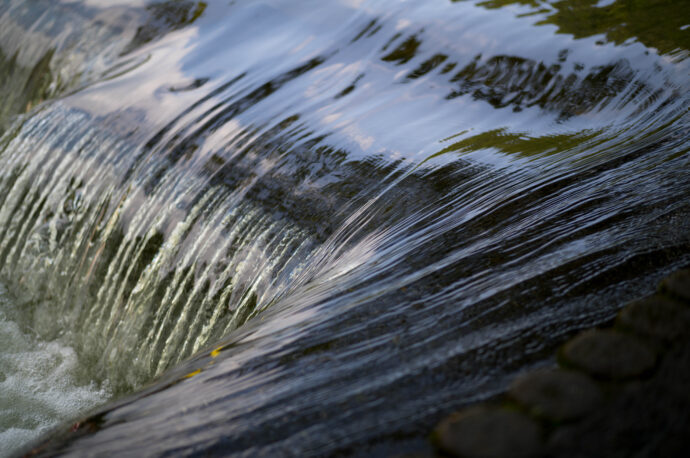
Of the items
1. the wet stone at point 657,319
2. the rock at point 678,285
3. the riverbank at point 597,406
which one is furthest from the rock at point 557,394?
the rock at point 678,285

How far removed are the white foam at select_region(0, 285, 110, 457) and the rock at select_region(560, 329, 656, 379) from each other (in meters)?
2.01

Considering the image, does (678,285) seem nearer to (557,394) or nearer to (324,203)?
(557,394)

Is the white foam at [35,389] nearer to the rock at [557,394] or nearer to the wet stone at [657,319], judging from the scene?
the rock at [557,394]

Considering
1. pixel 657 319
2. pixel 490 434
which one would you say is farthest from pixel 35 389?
pixel 657 319

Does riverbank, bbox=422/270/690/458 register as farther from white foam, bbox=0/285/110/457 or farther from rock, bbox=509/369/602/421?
white foam, bbox=0/285/110/457

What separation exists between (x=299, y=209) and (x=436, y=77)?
959 millimetres

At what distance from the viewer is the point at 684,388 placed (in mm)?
1137

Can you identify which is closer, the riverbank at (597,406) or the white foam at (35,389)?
the riverbank at (597,406)

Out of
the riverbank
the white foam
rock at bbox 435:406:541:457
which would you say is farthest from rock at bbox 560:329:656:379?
the white foam

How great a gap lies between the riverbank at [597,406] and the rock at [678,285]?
0.08 m

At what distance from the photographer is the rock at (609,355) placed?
3.82ft

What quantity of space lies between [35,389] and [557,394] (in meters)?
2.31

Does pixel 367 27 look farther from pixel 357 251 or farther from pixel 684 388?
pixel 684 388

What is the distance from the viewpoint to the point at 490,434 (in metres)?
1.07
